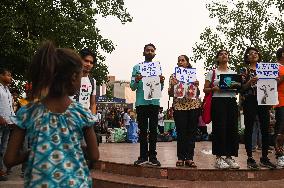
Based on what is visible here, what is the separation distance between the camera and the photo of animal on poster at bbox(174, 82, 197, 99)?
258 inches

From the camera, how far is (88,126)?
9.14 feet

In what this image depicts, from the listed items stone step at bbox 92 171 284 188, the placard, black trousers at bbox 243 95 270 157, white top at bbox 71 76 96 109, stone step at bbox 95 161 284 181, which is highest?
the placard

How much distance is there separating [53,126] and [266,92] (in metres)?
4.22

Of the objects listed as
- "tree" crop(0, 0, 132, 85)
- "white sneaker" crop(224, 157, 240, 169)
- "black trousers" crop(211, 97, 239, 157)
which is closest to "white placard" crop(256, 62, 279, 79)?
"black trousers" crop(211, 97, 239, 157)

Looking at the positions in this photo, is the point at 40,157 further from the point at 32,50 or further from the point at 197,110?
the point at 32,50

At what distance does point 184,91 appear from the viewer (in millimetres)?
6586

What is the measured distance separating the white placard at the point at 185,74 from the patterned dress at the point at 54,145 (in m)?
3.91

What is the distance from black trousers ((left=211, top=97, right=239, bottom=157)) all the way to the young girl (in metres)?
3.82

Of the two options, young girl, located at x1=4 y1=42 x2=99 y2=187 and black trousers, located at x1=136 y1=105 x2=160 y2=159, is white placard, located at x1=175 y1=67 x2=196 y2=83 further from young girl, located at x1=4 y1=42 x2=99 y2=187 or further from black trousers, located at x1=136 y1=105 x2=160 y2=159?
young girl, located at x1=4 y1=42 x2=99 y2=187

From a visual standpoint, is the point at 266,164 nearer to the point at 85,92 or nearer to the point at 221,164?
the point at 221,164

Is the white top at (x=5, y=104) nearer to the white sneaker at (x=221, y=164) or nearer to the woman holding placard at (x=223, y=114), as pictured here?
the woman holding placard at (x=223, y=114)

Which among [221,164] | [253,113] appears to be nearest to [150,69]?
[253,113]

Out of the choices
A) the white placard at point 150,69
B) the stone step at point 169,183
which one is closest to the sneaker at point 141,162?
the stone step at point 169,183

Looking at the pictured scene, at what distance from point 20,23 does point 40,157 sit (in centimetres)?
1606
